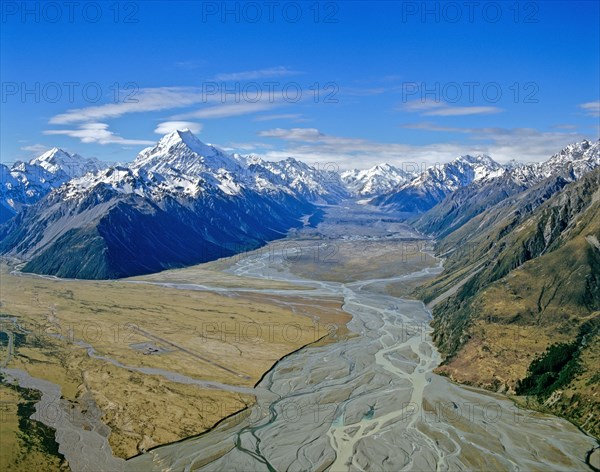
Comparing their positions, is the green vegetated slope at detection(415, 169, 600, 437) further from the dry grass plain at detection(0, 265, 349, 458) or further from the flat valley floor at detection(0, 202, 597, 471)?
the dry grass plain at detection(0, 265, 349, 458)

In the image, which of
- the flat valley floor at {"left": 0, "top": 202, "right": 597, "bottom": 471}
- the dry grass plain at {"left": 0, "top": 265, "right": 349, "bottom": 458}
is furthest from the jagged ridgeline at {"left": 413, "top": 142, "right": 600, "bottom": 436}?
the dry grass plain at {"left": 0, "top": 265, "right": 349, "bottom": 458}

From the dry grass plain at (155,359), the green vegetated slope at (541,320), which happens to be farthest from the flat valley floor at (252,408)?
the green vegetated slope at (541,320)

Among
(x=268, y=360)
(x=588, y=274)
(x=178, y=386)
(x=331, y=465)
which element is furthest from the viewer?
(x=588, y=274)

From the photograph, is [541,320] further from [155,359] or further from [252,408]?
[155,359]

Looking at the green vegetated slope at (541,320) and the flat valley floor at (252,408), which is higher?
the green vegetated slope at (541,320)

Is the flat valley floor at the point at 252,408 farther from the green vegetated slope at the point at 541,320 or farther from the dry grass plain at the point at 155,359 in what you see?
the green vegetated slope at the point at 541,320

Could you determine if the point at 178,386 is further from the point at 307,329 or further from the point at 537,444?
the point at 537,444

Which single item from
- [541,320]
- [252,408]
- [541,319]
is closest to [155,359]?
[252,408]

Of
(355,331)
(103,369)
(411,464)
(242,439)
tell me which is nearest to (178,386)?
(103,369)

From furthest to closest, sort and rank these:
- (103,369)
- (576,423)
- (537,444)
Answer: (103,369)
(576,423)
(537,444)
